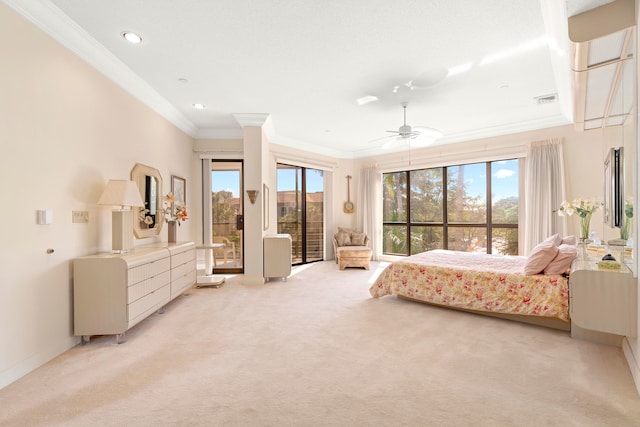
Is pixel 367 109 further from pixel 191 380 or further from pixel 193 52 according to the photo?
pixel 191 380

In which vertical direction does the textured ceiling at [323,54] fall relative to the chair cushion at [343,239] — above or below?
above

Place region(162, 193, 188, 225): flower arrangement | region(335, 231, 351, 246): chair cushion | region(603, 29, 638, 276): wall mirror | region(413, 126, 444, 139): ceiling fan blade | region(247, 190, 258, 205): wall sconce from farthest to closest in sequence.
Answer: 1. region(335, 231, 351, 246): chair cushion
2. region(247, 190, 258, 205): wall sconce
3. region(162, 193, 188, 225): flower arrangement
4. region(413, 126, 444, 139): ceiling fan blade
5. region(603, 29, 638, 276): wall mirror

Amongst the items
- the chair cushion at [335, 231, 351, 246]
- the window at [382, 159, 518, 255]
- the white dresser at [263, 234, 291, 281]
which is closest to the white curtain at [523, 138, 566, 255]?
the window at [382, 159, 518, 255]

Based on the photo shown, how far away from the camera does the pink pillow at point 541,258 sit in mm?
3159

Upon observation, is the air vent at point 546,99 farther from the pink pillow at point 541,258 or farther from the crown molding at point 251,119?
the crown molding at point 251,119

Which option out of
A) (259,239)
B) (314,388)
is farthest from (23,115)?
(259,239)

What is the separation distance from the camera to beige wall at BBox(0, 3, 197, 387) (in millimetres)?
2174

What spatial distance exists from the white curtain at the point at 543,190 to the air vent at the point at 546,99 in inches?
40.5

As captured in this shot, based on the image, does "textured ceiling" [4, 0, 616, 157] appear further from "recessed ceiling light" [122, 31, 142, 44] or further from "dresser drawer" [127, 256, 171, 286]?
"dresser drawer" [127, 256, 171, 286]

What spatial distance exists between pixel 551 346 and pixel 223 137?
18.0 ft

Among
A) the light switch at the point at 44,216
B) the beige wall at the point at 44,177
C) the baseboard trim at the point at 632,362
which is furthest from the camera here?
the light switch at the point at 44,216

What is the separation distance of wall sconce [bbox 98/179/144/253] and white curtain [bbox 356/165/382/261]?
17.3 feet

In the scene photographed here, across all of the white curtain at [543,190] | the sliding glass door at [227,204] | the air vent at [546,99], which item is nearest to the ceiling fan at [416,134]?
the air vent at [546,99]

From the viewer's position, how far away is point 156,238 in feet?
14.4
